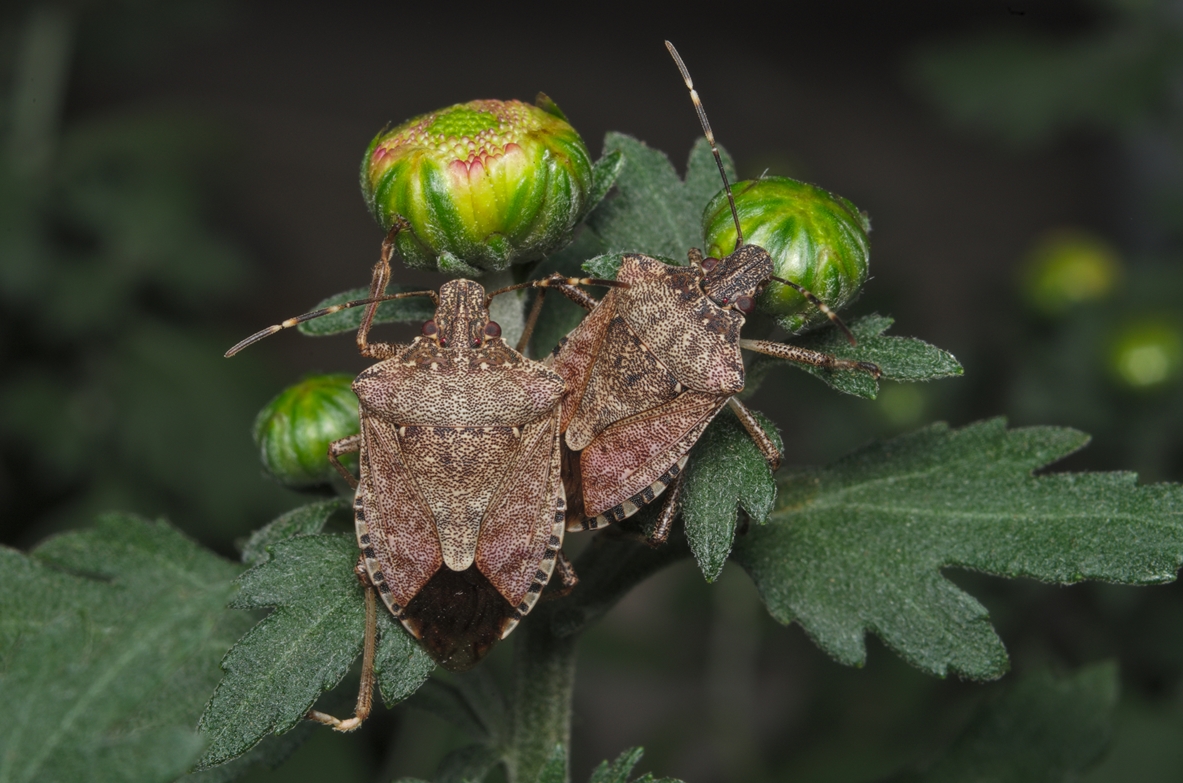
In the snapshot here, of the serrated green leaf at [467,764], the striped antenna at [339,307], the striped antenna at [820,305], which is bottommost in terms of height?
the serrated green leaf at [467,764]

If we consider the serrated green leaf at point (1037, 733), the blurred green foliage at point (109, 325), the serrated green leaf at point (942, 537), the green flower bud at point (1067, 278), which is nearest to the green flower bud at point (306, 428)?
the serrated green leaf at point (942, 537)

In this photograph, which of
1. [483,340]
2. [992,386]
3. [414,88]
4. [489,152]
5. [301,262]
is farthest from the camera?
[414,88]

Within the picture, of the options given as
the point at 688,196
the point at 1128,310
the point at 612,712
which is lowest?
the point at 612,712

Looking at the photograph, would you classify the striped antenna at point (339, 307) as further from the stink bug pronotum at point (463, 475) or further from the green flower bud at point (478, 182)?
the green flower bud at point (478, 182)

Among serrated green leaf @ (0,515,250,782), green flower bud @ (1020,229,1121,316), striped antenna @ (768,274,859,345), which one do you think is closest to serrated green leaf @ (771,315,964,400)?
striped antenna @ (768,274,859,345)

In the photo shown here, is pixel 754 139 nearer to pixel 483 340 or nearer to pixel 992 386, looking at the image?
pixel 992 386

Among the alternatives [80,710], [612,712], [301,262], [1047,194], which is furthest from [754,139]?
[80,710]
